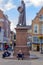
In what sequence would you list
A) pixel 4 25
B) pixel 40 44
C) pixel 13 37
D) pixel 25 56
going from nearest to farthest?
1. pixel 25 56
2. pixel 40 44
3. pixel 4 25
4. pixel 13 37

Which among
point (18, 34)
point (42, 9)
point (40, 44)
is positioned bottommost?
point (40, 44)

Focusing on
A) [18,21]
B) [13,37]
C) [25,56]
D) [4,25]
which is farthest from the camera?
[13,37]

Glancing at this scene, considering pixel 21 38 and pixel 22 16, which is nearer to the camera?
pixel 21 38

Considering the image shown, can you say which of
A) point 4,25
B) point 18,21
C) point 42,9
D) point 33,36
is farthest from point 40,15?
point 18,21

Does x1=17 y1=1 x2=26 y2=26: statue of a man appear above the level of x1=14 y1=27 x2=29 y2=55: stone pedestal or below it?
above

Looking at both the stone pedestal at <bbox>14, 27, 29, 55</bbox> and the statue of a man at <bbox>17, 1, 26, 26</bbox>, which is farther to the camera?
the statue of a man at <bbox>17, 1, 26, 26</bbox>

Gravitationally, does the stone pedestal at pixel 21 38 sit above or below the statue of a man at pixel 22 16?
below

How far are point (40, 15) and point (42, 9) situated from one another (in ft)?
6.57

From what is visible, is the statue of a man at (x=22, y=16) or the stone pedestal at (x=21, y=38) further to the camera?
the statue of a man at (x=22, y=16)

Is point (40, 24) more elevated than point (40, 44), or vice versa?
point (40, 24)

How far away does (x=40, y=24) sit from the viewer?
7375cm

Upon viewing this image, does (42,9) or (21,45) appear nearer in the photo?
(21,45)

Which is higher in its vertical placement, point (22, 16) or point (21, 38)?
point (22, 16)

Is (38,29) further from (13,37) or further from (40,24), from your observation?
(13,37)
